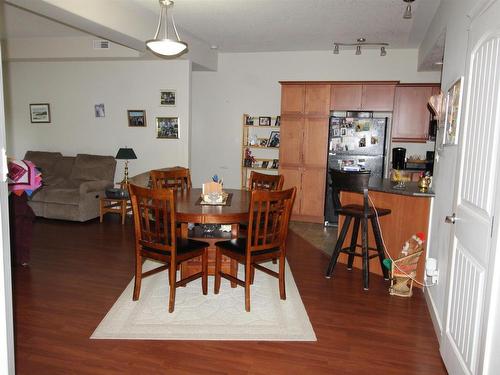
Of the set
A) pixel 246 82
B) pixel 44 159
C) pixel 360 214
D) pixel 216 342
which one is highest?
pixel 246 82

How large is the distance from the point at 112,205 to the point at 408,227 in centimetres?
417

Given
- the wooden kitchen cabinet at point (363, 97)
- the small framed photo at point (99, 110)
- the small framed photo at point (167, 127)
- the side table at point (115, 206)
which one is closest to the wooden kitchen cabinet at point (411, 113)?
the wooden kitchen cabinet at point (363, 97)

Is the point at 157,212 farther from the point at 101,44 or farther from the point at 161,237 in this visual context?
the point at 101,44

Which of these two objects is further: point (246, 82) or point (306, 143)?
point (246, 82)

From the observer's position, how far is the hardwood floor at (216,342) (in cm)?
232

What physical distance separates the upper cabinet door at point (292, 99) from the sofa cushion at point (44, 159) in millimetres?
3740

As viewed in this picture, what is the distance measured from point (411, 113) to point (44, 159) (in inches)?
227

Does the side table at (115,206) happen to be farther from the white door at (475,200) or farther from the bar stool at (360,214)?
the white door at (475,200)

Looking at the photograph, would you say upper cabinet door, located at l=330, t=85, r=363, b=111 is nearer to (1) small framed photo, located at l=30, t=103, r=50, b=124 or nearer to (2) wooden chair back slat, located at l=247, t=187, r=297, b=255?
(2) wooden chair back slat, located at l=247, t=187, r=297, b=255

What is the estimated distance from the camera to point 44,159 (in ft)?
21.3

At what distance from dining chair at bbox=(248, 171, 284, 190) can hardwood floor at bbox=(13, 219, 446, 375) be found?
0.86 metres

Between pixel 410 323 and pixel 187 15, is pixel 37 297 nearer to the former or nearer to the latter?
pixel 410 323

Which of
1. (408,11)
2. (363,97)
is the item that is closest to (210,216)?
(408,11)

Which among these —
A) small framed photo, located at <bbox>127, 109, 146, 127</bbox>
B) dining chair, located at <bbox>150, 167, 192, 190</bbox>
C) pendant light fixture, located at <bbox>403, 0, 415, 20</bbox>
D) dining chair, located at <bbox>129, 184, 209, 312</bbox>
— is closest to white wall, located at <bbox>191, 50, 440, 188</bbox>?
small framed photo, located at <bbox>127, 109, 146, 127</bbox>
